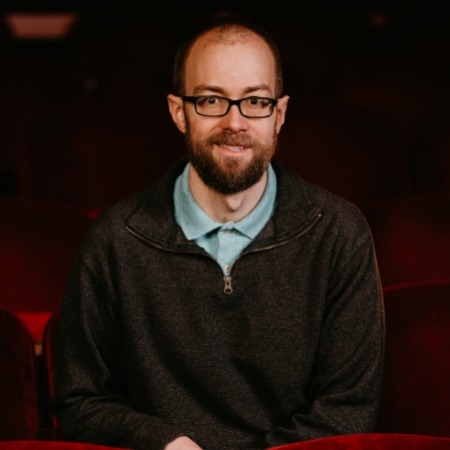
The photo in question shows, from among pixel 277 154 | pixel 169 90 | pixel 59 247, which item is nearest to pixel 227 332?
pixel 59 247

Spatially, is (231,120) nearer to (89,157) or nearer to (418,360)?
(418,360)

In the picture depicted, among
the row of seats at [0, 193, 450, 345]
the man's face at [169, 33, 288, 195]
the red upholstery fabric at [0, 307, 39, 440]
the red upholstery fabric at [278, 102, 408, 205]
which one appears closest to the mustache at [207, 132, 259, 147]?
the man's face at [169, 33, 288, 195]

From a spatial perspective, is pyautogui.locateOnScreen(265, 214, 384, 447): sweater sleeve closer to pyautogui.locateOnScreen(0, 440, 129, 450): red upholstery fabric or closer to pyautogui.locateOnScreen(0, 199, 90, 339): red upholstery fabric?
pyautogui.locateOnScreen(0, 440, 129, 450): red upholstery fabric

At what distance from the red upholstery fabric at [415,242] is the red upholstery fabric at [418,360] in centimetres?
27

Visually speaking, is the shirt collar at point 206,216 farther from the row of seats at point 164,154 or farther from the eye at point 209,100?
the row of seats at point 164,154

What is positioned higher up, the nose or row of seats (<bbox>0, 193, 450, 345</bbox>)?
the nose

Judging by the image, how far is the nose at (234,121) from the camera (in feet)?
2.75

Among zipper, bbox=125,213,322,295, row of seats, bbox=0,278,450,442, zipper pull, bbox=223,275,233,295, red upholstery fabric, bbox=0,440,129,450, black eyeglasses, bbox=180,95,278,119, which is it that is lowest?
row of seats, bbox=0,278,450,442

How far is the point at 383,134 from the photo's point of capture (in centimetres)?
157

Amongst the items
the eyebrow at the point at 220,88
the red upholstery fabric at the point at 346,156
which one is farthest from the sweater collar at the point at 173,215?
the red upholstery fabric at the point at 346,156

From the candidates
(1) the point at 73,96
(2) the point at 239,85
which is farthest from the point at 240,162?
(1) the point at 73,96

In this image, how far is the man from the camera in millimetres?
847

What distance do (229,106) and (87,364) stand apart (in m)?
0.27

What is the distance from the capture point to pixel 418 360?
90cm
